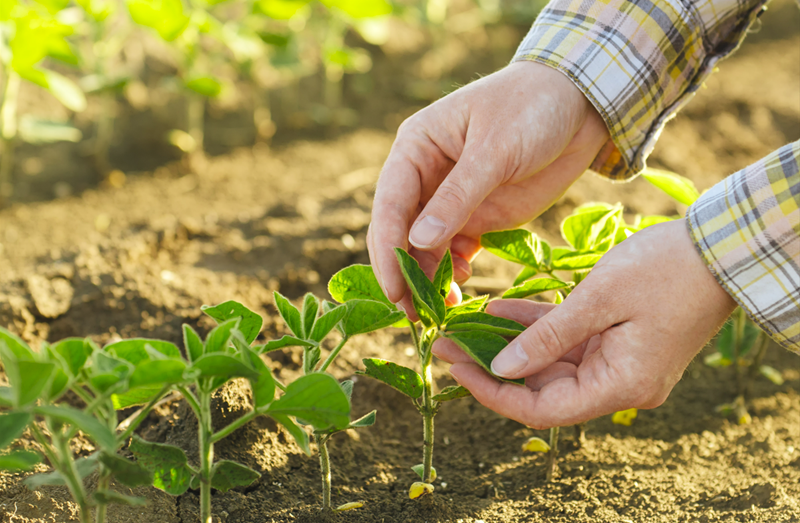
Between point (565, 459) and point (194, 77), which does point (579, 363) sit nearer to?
point (565, 459)

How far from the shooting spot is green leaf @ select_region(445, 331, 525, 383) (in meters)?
1.26

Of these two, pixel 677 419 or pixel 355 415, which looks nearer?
pixel 355 415

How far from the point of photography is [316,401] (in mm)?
1009

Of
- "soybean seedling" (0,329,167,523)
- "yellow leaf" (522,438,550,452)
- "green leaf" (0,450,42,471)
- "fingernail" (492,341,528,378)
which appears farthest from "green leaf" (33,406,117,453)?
"yellow leaf" (522,438,550,452)

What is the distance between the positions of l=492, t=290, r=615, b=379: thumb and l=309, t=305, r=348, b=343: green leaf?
321 mm

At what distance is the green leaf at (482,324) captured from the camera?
1.23 m

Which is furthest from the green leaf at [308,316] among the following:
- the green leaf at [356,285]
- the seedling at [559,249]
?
the seedling at [559,249]

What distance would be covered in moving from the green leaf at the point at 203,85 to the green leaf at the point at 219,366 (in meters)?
2.87

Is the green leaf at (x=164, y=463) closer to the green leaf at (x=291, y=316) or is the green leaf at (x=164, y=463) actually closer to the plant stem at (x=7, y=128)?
the green leaf at (x=291, y=316)

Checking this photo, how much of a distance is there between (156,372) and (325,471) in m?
0.54

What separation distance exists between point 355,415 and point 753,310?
103 centimetres

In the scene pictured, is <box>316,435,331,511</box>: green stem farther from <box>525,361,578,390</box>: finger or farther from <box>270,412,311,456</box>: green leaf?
<box>525,361,578,390</box>: finger

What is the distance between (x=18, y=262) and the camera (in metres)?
2.79

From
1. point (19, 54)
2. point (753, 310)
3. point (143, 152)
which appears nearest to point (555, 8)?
point (753, 310)
